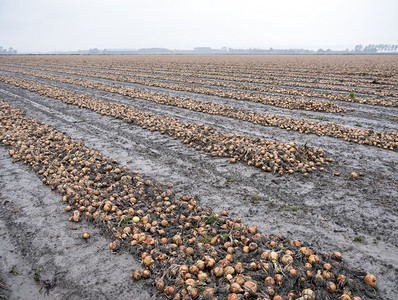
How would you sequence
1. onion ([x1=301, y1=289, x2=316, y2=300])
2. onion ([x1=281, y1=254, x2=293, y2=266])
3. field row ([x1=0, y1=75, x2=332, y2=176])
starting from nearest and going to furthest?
onion ([x1=301, y1=289, x2=316, y2=300])
onion ([x1=281, y1=254, x2=293, y2=266])
field row ([x1=0, y1=75, x2=332, y2=176])

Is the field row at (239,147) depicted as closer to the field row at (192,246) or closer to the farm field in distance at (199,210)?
the farm field in distance at (199,210)

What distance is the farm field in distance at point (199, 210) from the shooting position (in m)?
2.79

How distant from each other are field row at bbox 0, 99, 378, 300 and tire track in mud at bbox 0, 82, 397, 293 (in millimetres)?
322

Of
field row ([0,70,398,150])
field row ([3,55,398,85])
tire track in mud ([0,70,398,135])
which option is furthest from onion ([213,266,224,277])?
field row ([3,55,398,85])

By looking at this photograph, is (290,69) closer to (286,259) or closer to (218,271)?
(286,259)

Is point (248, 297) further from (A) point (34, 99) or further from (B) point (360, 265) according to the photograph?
(A) point (34, 99)

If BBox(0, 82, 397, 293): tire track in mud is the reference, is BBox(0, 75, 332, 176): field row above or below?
above

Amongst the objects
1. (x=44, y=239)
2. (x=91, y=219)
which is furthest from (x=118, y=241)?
(x=44, y=239)

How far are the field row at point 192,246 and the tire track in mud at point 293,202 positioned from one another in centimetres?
32

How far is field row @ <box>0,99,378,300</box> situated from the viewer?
2660 mm

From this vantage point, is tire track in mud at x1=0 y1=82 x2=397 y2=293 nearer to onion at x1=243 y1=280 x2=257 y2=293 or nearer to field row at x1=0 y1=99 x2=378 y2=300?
field row at x1=0 y1=99 x2=378 y2=300

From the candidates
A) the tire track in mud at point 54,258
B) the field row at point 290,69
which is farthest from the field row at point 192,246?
the field row at point 290,69

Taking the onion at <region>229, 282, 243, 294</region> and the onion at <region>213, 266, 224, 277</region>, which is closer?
the onion at <region>229, 282, 243, 294</region>

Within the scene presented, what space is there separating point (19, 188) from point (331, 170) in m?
6.83
